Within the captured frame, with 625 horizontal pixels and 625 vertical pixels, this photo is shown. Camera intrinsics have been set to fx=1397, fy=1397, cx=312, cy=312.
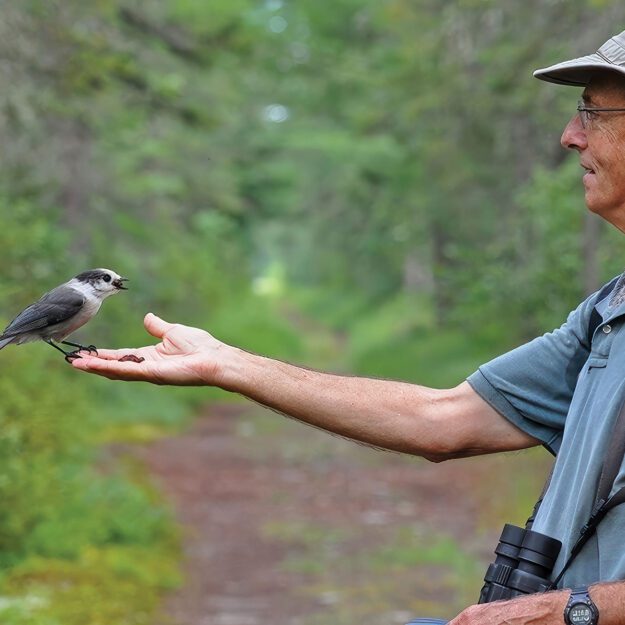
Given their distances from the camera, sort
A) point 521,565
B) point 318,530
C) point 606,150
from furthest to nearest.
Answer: point 318,530 → point 606,150 → point 521,565

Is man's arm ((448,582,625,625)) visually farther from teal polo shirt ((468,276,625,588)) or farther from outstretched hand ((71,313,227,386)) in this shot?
outstretched hand ((71,313,227,386))

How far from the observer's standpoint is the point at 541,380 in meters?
3.84

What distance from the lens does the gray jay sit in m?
4.41

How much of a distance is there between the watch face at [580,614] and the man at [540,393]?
0.05 ft

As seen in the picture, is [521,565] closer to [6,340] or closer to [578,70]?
[578,70]

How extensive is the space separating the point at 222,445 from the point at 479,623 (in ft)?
50.3

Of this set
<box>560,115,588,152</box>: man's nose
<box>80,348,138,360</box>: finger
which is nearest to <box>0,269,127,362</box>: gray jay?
<box>80,348,138,360</box>: finger

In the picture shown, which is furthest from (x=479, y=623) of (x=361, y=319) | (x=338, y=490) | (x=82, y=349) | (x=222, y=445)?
(x=361, y=319)

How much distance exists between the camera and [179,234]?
2972 cm

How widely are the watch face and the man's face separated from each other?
3.26 ft

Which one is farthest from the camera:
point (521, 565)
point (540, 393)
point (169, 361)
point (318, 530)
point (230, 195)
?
point (230, 195)

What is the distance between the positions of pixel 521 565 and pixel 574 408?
408 mm

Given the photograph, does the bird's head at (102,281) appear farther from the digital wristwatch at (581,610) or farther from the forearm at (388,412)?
the digital wristwatch at (581,610)

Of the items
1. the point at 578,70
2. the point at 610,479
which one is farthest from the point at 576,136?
the point at 610,479
